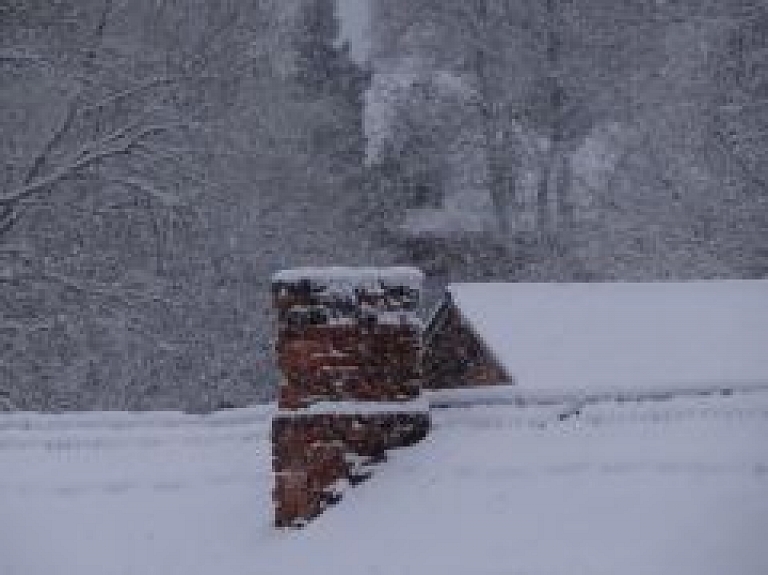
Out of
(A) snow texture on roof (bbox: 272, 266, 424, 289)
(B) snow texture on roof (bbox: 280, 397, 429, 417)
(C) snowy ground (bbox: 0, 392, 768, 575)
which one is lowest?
(C) snowy ground (bbox: 0, 392, 768, 575)

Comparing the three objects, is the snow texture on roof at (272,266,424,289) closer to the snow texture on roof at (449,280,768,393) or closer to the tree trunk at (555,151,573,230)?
the snow texture on roof at (449,280,768,393)

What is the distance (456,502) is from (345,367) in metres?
0.75

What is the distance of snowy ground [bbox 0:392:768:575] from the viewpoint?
494 cm

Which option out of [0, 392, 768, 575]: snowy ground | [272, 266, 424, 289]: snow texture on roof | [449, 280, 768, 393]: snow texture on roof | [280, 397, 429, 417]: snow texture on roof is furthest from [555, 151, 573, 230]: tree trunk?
[280, 397, 429, 417]: snow texture on roof

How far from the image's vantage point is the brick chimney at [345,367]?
5.77m

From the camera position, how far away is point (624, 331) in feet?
31.5

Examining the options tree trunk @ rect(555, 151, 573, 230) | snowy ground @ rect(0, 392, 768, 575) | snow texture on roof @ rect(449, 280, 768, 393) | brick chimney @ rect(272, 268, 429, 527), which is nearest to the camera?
snowy ground @ rect(0, 392, 768, 575)

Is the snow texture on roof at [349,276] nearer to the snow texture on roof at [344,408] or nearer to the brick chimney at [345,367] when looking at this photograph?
the brick chimney at [345,367]

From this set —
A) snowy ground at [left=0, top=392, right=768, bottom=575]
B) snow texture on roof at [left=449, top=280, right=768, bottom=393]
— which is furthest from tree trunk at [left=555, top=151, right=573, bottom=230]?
snowy ground at [left=0, top=392, right=768, bottom=575]

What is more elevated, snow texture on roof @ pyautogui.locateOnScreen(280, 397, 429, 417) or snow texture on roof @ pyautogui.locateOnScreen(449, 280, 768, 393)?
snow texture on roof @ pyautogui.locateOnScreen(280, 397, 429, 417)

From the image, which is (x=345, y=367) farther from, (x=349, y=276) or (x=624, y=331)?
(x=624, y=331)

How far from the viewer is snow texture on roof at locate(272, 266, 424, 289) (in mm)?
5848

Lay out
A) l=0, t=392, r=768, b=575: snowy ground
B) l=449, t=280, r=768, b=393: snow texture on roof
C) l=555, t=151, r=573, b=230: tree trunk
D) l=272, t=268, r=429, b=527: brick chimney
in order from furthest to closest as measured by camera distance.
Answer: l=555, t=151, r=573, b=230: tree trunk < l=449, t=280, r=768, b=393: snow texture on roof < l=272, t=268, r=429, b=527: brick chimney < l=0, t=392, r=768, b=575: snowy ground

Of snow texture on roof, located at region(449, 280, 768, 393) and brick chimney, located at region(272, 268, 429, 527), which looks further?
snow texture on roof, located at region(449, 280, 768, 393)
